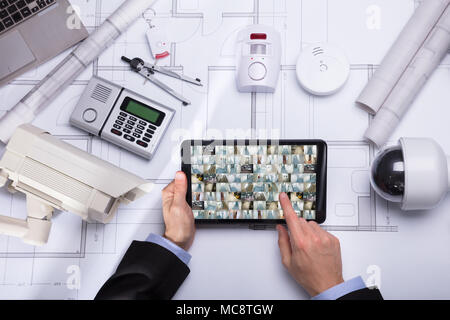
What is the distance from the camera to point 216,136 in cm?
92

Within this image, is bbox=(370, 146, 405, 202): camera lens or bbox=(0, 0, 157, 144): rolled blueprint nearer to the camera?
bbox=(370, 146, 405, 202): camera lens

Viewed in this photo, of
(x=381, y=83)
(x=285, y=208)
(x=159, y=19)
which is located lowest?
(x=285, y=208)

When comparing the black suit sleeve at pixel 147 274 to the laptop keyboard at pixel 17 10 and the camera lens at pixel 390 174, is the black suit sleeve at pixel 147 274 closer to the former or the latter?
the camera lens at pixel 390 174

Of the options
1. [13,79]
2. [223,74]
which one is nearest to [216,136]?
[223,74]

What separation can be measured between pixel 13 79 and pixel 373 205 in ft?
2.64

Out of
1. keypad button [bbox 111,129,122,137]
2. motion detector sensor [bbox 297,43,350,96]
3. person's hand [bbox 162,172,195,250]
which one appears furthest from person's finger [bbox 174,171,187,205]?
motion detector sensor [bbox 297,43,350,96]

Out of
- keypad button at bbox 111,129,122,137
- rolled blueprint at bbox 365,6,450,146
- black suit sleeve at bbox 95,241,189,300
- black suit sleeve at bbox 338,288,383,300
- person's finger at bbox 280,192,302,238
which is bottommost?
black suit sleeve at bbox 338,288,383,300

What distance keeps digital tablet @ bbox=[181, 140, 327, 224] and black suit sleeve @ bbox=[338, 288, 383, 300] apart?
149 millimetres

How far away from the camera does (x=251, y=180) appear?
86cm

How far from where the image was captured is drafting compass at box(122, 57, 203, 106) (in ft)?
3.02

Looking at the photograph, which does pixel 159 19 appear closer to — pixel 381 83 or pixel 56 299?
pixel 381 83

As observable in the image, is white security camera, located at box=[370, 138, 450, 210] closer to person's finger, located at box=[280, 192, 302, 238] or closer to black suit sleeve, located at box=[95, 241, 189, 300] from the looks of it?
person's finger, located at box=[280, 192, 302, 238]

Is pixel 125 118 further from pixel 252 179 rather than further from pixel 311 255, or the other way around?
pixel 311 255

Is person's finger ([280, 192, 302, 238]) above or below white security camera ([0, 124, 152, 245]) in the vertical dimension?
below
